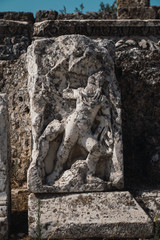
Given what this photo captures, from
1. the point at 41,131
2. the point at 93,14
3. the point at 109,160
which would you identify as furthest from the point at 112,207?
the point at 93,14

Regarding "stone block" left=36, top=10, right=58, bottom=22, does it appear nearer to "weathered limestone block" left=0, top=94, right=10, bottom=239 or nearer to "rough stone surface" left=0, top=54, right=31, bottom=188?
A: "rough stone surface" left=0, top=54, right=31, bottom=188

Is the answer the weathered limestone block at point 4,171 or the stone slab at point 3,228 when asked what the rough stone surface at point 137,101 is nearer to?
the weathered limestone block at point 4,171

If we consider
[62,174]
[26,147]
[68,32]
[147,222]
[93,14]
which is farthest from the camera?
[93,14]

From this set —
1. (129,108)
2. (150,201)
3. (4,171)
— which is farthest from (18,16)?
(150,201)

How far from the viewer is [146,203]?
3.82 m

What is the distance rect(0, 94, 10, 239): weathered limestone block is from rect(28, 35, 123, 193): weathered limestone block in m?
0.23

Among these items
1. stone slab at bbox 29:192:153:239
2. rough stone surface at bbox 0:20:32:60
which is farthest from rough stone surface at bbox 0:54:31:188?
stone slab at bbox 29:192:153:239

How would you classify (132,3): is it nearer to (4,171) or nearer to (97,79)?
(97,79)

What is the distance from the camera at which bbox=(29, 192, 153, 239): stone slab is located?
3414mm

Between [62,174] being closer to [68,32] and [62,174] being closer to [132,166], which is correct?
[132,166]

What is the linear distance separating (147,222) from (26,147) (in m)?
1.79

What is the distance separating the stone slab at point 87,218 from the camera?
341 cm

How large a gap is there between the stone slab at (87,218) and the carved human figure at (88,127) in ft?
0.83

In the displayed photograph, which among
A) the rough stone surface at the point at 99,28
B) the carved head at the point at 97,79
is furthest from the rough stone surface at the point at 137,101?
the carved head at the point at 97,79
